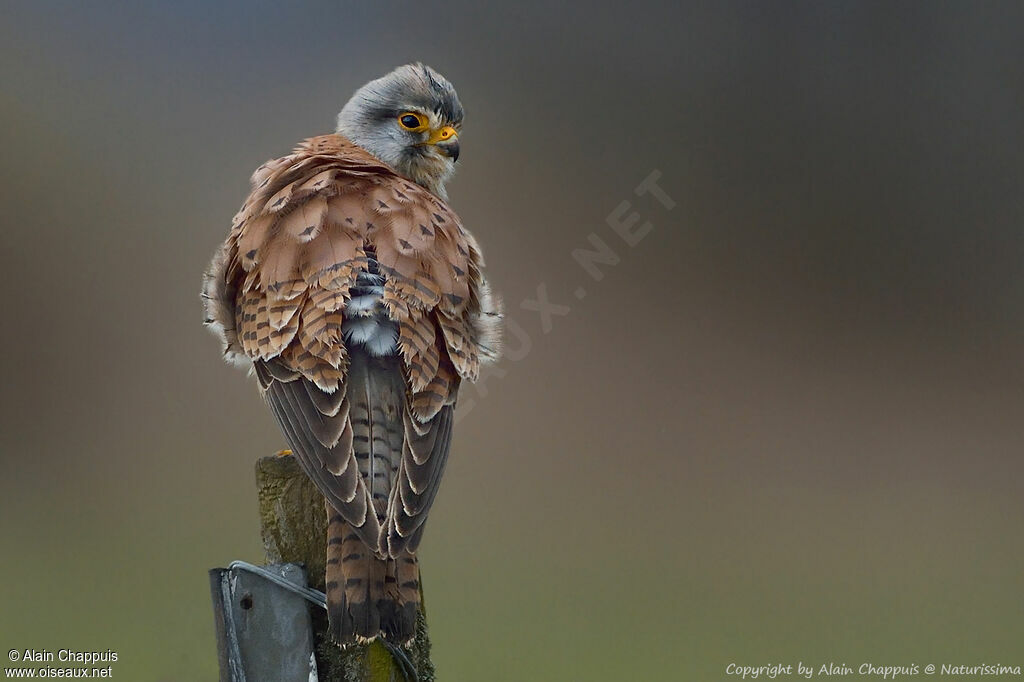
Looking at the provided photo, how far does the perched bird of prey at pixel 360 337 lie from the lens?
1.80 meters

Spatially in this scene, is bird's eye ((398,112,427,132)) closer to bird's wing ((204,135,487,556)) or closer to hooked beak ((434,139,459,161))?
hooked beak ((434,139,459,161))

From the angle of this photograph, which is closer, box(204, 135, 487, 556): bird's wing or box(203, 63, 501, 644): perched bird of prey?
box(203, 63, 501, 644): perched bird of prey

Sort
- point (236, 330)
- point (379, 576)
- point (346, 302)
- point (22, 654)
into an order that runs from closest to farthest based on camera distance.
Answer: point (379, 576) < point (346, 302) < point (236, 330) < point (22, 654)

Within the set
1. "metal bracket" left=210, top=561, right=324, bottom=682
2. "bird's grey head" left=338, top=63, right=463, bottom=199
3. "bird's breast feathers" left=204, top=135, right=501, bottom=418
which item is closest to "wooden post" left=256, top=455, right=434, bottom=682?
"metal bracket" left=210, top=561, right=324, bottom=682

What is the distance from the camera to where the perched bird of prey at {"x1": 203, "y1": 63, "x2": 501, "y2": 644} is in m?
1.80

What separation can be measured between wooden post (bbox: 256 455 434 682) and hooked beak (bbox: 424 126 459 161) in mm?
1367

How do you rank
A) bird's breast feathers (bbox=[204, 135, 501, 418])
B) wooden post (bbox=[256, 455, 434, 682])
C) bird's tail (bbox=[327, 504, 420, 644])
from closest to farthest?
bird's tail (bbox=[327, 504, 420, 644]) < wooden post (bbox=[256, 455, 434, 682]) < bird's breast feathers (bbox=[204, 135, 501, 418])

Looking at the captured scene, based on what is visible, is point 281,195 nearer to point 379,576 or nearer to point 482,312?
point 482,312

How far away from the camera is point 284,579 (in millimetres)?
1823

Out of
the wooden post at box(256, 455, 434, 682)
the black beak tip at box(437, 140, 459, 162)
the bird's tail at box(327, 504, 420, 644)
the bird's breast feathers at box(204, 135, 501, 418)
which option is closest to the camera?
the bird's tail at box(327, 504, 420, 644)

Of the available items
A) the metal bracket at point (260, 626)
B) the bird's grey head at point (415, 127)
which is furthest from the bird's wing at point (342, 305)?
the bird's grey head at point (415, 127)

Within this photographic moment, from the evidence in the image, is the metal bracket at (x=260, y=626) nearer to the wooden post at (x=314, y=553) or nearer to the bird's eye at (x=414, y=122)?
the wooden post at (x=314, y=553)

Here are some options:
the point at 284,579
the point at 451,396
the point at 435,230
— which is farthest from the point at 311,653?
the point at 435,230

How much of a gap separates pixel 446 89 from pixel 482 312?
106 cm
